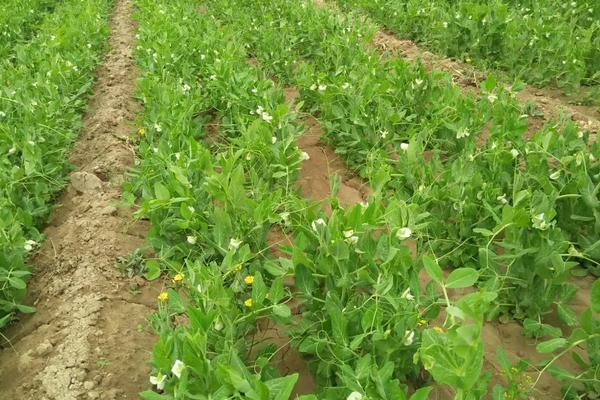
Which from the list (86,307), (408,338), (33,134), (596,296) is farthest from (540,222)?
(33,134)

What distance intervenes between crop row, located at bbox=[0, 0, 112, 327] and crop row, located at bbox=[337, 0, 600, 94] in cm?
398

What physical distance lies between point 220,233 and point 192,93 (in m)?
2.34

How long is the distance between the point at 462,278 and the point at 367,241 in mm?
534

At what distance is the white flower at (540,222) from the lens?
7.55 ft

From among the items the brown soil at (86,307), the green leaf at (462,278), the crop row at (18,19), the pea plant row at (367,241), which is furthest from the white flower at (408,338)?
the crop row at (18,19)

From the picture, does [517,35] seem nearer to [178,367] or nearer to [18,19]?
[178,367]

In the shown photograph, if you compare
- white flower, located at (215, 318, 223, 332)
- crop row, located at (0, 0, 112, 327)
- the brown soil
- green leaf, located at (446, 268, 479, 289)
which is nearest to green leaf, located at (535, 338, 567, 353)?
green leaf, located at (446, 268, 479, 289)

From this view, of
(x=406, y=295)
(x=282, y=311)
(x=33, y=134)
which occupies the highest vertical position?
(x=406, y=295)

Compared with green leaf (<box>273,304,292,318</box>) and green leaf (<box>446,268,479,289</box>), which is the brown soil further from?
green leaf (<box>446,268,479,289</box>)

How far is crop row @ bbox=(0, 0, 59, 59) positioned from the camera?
733 cm

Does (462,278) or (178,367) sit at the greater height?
(462,278)

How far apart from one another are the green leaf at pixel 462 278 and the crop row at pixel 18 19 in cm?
684

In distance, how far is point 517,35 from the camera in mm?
5449

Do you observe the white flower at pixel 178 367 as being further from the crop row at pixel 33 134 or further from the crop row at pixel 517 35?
the crop row at pixel 517 35
